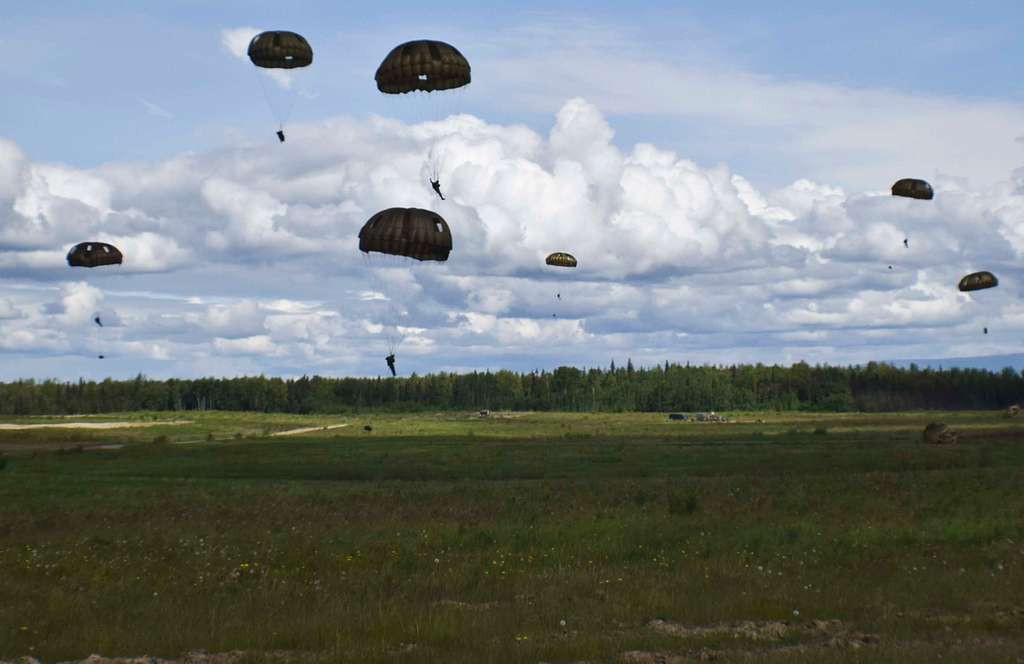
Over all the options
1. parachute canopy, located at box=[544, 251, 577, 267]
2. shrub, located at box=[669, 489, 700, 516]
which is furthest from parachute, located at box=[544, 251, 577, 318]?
shrub, located at box=[669, 489, 700, 516]

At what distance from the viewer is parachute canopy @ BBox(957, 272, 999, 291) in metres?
81.8

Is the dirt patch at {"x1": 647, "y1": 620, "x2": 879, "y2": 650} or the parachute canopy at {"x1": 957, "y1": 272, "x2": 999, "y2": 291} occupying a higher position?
the parachute canopy at {"x1": 957, "y1": 272, "x2": 999, "y2": 291}

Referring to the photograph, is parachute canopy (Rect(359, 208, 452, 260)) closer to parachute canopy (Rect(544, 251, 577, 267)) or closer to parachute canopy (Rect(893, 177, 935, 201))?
parachute canopy (Rect(544, 251, 577, 267))

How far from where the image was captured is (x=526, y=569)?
20828mm

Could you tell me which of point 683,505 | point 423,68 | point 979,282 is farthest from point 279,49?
point 979,282

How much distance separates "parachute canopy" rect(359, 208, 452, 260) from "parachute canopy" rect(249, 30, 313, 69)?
39.0ft

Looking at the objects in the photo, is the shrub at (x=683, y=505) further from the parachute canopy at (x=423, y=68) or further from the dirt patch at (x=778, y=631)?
the parachute canopy at (x=423, y=68)

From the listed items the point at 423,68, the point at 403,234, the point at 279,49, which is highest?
the point at 279,49

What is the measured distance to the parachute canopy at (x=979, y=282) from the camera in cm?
8175

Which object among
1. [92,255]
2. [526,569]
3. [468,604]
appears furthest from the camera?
[92,255]

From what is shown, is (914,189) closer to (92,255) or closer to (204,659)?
(92,255)

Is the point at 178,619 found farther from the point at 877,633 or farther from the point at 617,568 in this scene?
the point at 877,633

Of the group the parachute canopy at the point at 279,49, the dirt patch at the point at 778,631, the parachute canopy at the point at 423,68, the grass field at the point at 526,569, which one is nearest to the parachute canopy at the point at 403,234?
the parachute canopy at the point at 423,68

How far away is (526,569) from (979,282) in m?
71.9
